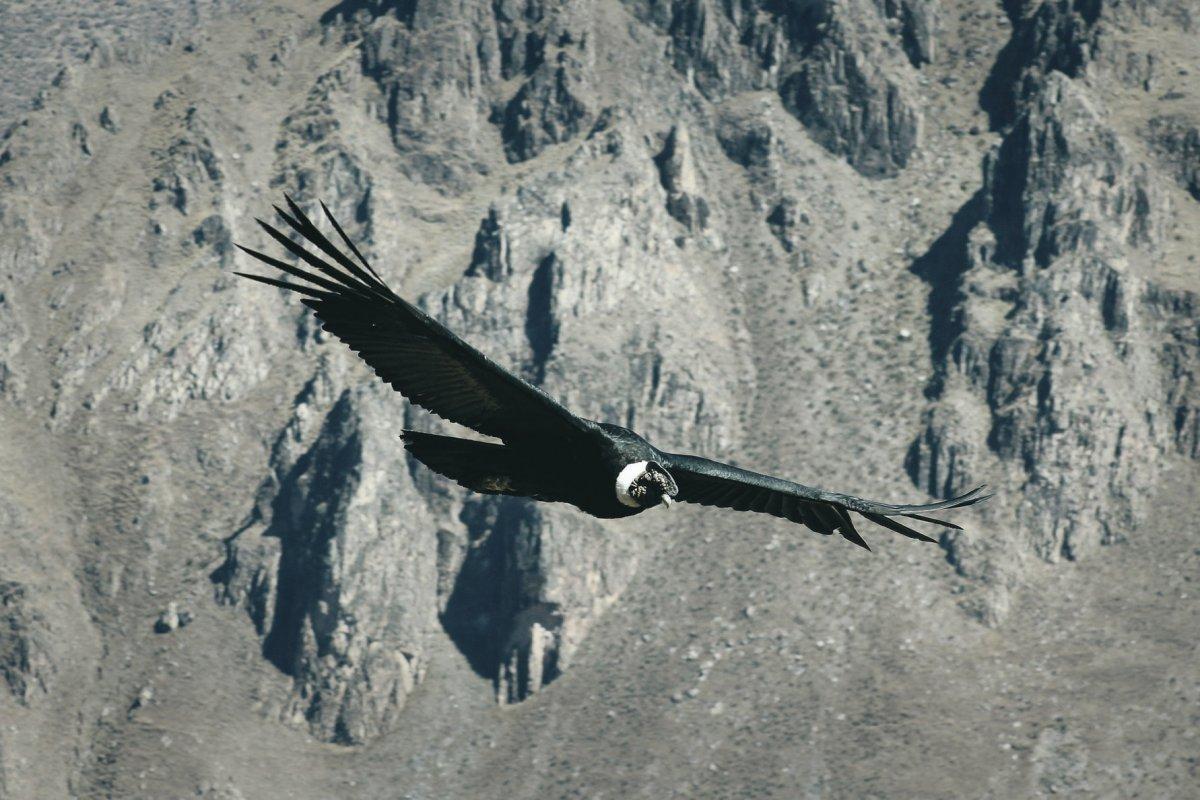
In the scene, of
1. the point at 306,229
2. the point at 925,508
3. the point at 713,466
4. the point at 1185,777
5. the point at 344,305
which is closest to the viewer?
the point at 306,229

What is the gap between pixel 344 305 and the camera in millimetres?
31688

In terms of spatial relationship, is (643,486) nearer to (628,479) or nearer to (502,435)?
(628,479)

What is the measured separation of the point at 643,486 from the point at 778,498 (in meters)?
4.75

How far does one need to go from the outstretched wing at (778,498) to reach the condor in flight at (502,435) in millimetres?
46

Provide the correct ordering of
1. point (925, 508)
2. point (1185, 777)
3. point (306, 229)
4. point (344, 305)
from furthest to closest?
point (1185, 777) → point (925, 508) → point (344, 305) → point (306, 229)

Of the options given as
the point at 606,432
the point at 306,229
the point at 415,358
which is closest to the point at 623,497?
the point at 606,432

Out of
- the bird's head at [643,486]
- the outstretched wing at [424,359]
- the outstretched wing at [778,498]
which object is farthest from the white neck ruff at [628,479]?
the outstretched wing at [778,498]

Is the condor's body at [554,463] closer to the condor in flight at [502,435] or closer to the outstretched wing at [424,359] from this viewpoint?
the condor in flight at [502,435]

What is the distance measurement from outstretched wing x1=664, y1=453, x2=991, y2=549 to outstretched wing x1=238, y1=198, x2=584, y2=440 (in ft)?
9.75

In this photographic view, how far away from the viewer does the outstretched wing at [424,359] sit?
102 ft

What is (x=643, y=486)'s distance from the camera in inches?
1308

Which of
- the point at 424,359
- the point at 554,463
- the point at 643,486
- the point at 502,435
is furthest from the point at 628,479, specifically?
the point at 424,359

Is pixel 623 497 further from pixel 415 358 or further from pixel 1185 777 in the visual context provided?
pixel 1185 777

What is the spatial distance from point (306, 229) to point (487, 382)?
6.17m
